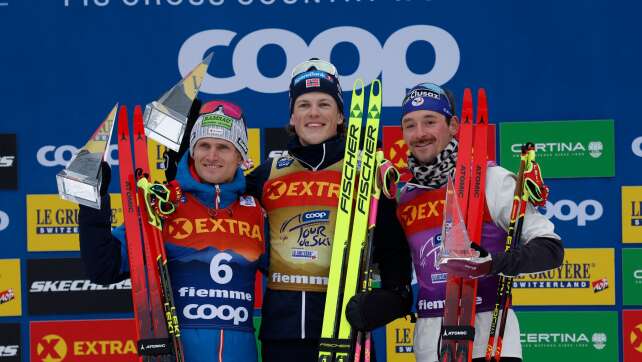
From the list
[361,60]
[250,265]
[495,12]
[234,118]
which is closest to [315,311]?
[250,265]

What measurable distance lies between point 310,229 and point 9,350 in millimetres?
2478

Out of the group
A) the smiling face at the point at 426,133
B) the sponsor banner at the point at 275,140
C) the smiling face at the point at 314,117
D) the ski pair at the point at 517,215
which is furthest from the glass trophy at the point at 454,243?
the sponsor banner at the point at 275,140

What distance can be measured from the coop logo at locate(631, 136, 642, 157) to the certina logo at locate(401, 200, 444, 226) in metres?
1.91

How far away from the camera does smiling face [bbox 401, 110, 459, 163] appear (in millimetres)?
3516

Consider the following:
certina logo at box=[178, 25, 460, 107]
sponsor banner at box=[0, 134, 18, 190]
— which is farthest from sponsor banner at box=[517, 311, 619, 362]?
sponsor banner at box=[0, 134, 18, 190]

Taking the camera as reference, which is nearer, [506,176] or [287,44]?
[506,176]

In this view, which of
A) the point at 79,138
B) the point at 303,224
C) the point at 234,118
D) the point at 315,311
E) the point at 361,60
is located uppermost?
the point at 361,60

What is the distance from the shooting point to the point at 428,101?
355cm

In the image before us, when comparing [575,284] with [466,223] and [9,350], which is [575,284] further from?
[9,350]

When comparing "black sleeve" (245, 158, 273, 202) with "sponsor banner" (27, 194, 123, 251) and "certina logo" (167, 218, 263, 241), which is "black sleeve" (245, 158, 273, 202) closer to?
"certina logo" (167, 218, 263, 241)

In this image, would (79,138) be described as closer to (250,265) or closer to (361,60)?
(361,60)

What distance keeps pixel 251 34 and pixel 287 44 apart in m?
0.21

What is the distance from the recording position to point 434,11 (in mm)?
4965

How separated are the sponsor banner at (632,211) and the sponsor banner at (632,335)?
0.41m
